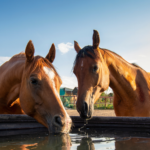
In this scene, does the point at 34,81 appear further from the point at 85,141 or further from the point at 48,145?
the point at 85,141

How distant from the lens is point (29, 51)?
2.68 metres

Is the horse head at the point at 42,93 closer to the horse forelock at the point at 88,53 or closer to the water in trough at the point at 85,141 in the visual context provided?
the water in trough at the point at 85,141

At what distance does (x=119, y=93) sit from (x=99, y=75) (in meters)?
0.63

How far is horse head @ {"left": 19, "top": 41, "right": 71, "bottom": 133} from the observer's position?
2.15 meters

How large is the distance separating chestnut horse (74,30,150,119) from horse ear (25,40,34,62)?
2.76 feet

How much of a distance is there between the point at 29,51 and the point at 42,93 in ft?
2.39

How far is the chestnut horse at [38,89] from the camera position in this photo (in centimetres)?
215

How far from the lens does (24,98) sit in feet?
8.37

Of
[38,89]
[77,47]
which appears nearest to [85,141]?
[38,89]

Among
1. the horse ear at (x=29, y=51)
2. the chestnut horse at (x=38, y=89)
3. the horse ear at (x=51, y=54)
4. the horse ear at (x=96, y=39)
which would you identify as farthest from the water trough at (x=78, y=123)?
the horse ear at (x=96, y=39)

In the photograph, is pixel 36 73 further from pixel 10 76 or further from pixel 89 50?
pixel 89 50

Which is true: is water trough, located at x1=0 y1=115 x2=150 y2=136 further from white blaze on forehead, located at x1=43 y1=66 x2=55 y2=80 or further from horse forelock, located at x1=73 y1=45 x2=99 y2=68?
horse forelock, located at x1=73 y1=45 x2=99 y2=68

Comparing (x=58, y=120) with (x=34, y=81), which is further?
(x=34, y=81)

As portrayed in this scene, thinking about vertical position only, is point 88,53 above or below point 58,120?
above
